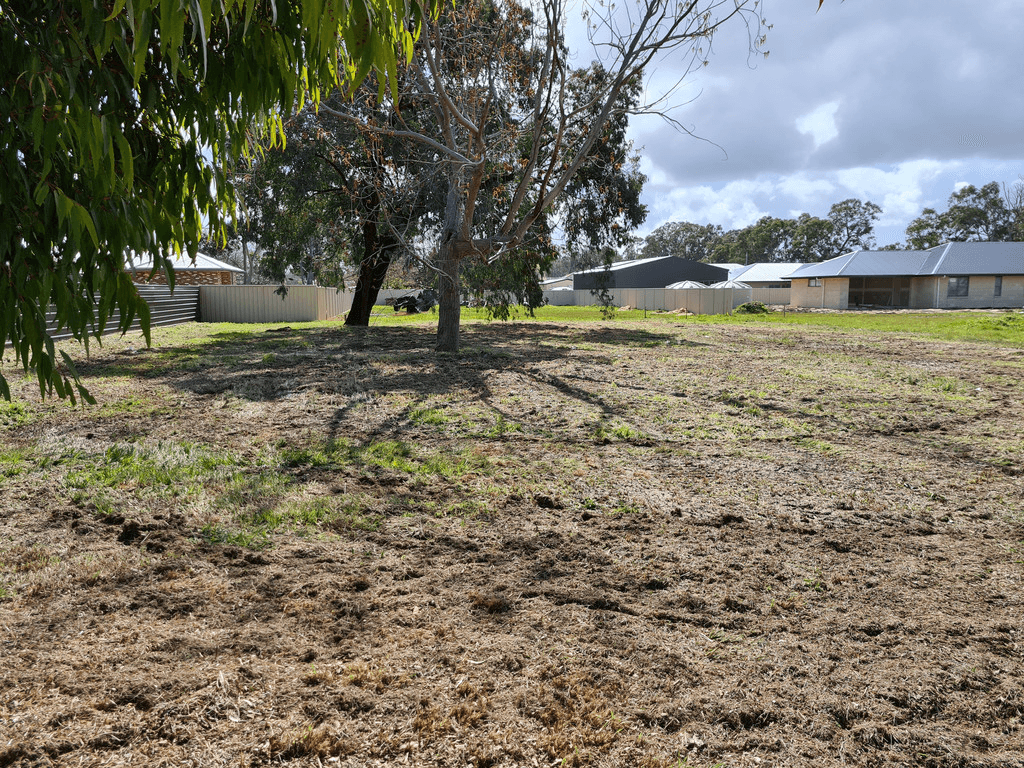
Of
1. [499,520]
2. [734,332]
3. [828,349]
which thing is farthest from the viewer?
[734,332]

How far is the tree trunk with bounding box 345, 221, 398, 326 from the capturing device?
16250mm

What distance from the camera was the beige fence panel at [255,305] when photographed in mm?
24156

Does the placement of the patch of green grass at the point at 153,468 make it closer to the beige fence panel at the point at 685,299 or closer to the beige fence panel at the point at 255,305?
the beige fence panel at the point at 255,305

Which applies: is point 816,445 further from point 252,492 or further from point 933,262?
point 933,262

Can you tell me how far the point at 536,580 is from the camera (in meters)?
3.10

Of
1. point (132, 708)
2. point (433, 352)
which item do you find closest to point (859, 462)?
point (132, 708)

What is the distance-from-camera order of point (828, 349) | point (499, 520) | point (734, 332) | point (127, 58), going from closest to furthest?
point (127, 58), point (499, 520), point (828, 349), point (734, 332)

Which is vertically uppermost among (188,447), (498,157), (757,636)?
(498,157)

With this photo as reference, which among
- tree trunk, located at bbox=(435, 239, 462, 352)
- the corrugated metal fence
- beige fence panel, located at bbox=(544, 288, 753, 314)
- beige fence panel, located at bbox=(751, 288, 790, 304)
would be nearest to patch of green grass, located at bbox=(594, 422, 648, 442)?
tree trunk, located at bbox=(435, 239, 462, 352)

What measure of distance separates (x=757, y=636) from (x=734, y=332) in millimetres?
16382

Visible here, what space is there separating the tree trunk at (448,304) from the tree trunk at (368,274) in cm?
432

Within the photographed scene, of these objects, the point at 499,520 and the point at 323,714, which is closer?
the point at 323,714

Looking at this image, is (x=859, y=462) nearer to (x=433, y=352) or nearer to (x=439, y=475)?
(x=439, y=475)

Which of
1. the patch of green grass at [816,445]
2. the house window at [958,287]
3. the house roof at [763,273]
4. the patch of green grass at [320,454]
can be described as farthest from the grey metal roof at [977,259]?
the patch of green grass at [320,454]
